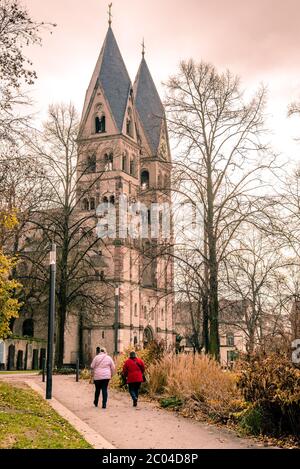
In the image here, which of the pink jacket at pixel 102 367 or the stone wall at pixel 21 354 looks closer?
the pink jacket at pixel 102 367

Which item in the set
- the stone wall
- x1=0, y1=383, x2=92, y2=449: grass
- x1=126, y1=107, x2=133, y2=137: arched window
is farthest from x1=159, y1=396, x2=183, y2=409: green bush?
x1=126, y1=107, x2=133, y2=137: arched window

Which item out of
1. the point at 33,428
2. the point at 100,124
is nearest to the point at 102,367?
the point at 33,428

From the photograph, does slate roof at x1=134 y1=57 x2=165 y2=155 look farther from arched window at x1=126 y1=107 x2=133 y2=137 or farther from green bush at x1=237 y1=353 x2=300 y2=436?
green bush at x1=237 y1=353 x2=300 y2=436

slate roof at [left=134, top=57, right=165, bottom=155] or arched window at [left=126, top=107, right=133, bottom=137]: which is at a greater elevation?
slate roof at [left=134, top=57, right=165, bottom=155]

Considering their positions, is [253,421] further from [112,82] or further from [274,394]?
[112,82]

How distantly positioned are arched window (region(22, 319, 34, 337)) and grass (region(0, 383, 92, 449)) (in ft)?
143

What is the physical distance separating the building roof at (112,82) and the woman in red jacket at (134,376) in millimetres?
48434

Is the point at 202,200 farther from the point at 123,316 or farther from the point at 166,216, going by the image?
the point at 123,316

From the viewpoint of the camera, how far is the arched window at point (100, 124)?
62250mm

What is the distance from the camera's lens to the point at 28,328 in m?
56.4

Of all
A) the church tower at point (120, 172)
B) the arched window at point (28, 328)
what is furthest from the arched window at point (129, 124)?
the arched window at point (28, 328)

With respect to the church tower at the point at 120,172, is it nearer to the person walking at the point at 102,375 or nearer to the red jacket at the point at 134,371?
the red jacket at the point at 134,371

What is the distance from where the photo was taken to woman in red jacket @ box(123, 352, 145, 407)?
14.2 metres

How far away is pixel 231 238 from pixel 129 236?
31.0 m
